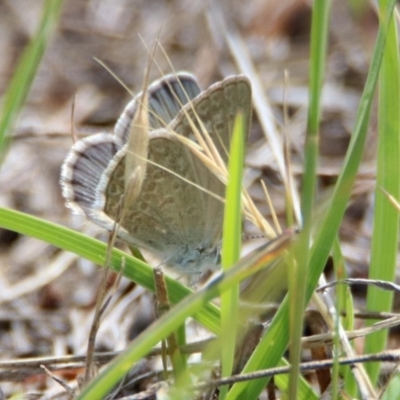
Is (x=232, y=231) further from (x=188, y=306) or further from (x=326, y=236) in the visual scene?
(x=188, y=306)

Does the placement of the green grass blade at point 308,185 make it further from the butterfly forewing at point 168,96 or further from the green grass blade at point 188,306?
the butterfly forewing at point 168,96

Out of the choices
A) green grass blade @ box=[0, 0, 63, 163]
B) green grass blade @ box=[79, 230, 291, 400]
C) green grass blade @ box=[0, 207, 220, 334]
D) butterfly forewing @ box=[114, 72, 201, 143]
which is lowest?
green grass blade @ box=[79, 230, 291, 400]

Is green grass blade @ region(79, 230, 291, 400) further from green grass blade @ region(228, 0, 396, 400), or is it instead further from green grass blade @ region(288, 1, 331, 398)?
green grass blade @ region(228, 0, 396, 400)

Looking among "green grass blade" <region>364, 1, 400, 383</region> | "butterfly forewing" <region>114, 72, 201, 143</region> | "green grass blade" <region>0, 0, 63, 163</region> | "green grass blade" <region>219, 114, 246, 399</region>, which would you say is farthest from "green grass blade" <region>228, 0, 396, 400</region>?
"butterfly forewing" <region>114, 72, 201, 143</region>

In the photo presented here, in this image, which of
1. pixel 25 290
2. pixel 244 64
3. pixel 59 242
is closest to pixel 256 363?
pixel 59 242

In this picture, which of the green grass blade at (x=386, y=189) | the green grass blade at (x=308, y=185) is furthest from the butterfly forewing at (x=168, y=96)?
the green grass blade at (x=308, y=185)

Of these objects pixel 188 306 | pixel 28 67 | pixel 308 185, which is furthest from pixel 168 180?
pixel 188 306
